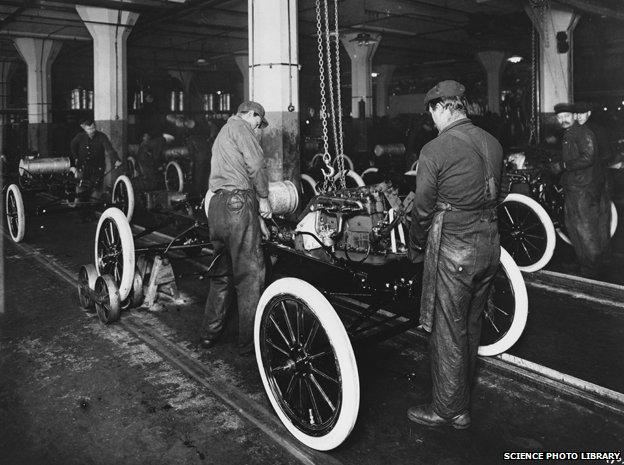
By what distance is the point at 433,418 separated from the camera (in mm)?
2996

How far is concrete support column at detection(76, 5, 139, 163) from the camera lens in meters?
12.1

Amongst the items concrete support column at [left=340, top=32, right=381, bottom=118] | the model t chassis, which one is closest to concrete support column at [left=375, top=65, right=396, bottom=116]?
concrete support column at [left=340, top=32, right=381, bottom=118]

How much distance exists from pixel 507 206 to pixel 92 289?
4.90m

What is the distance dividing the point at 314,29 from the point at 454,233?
599 inches

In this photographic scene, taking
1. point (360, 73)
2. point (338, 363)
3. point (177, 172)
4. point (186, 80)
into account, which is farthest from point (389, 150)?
point (186, 80)

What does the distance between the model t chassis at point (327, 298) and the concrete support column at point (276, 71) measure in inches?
84.1

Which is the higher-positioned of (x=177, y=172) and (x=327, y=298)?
(x=177, y=172)

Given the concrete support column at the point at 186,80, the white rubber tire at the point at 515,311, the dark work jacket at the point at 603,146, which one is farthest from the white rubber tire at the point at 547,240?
the concrete support column at the point at 186,80

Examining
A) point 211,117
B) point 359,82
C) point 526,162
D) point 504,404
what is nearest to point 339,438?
point 504,404

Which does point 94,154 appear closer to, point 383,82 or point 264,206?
point 264,206

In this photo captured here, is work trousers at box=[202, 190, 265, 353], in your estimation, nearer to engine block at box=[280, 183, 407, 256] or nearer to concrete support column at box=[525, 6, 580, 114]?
engine block at box=[280, 183, 407, 256]

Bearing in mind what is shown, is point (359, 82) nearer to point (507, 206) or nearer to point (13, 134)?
point (507, 206)

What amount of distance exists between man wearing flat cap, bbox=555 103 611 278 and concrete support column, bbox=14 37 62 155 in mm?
16392

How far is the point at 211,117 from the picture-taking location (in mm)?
19938
